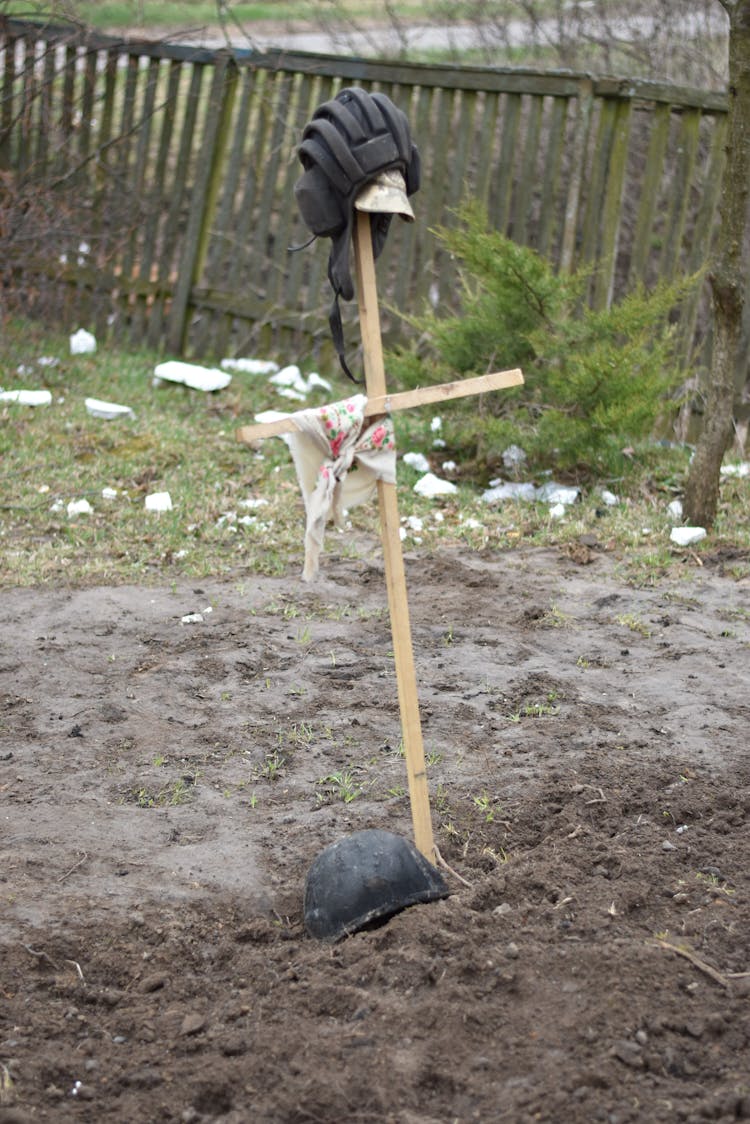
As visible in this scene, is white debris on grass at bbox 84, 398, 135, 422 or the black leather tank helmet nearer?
the black leather tank helmet

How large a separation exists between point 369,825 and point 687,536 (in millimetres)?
2919

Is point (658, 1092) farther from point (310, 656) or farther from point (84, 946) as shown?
point (310, 656)

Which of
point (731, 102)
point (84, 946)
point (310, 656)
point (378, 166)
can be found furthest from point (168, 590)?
point (731, 102)

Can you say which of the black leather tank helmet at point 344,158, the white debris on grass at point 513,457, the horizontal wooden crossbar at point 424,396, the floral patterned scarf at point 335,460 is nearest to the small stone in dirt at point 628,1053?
the floral patterned scarf at point 335,460

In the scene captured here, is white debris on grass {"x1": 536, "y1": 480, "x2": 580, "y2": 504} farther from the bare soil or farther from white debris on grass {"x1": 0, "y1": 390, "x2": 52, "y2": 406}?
white debris on grass {"x1": 0, "y1": 390, "x2": 52, "y2": 406}

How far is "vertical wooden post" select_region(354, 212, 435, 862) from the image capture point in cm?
301

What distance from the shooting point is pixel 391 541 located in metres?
3.07

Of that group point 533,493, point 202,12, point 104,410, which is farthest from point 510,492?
point 202,12

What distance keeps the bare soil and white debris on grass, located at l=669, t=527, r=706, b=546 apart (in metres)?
0.40

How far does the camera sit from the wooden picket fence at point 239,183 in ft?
25.6

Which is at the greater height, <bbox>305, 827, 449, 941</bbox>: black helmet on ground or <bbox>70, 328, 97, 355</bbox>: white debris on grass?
<bbox>70, 328, 97, 355</bbox>: white debris on grass

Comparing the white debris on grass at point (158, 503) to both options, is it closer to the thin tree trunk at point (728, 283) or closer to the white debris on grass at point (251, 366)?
the white debris on grass at point (251, 366)

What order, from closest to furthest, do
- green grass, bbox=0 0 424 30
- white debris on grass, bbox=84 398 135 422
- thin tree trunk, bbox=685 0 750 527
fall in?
1. thin tree trunk, bbox=685 0 750 527
2. white debris on grass, bbox=84 398 135 422
3. green grass, bbox=0 0 424 30

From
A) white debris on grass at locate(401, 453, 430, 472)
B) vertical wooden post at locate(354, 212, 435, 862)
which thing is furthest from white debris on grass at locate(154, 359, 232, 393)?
vertical wooden post at locate(354, 212, 435, 862)
